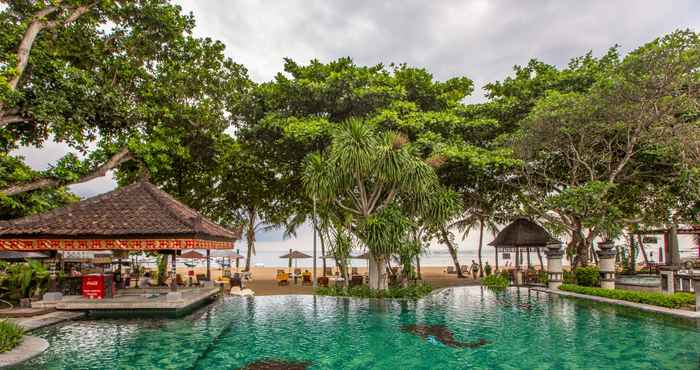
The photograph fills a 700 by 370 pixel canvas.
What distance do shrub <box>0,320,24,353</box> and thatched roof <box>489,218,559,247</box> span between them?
1001 inches

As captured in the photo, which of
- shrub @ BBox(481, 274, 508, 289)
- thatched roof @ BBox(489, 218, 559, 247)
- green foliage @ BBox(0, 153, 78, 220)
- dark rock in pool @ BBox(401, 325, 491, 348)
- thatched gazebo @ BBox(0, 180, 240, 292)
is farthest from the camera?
thatched roof @ BBox(489, 218, 559, 247)

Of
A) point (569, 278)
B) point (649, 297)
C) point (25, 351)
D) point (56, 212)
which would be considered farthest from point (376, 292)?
point (56, 212)

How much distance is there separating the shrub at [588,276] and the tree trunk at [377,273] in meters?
10.0

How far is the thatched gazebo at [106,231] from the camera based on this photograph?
615 inches

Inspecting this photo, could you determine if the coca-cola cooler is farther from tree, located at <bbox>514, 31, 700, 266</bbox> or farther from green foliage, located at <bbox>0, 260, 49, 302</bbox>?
tree, located at <bbox>514, 31, 700, 266</bbox>

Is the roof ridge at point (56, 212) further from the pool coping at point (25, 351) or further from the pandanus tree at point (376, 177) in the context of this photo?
the pandanus tree at point (376, 177)

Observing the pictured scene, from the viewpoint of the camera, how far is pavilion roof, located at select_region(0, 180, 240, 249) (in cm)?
1569

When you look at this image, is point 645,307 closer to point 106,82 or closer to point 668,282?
point 668,282

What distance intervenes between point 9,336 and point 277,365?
680 centimetres

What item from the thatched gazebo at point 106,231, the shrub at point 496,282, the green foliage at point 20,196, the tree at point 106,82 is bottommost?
the shrub at point 496,282

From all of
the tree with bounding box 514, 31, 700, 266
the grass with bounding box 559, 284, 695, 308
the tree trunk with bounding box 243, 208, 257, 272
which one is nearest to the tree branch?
the tree trunk with bounding box 243, 208, 257, 272

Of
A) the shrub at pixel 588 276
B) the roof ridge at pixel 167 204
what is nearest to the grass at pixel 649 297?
the shrub at pixel 588 276

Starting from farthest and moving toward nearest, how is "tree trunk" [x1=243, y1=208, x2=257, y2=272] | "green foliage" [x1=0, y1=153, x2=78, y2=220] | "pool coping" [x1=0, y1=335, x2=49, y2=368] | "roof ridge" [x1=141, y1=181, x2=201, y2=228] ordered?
1. "tree trunk" [x1=243, y1=208, x2=257, y2=272]
2. "green foliage" [x1=0, y1=153, x2=78, y2=220]
3. "roof ridge" [x1=141, y1=181, x2=201, y2=228]
4. "pool coping" [x1=0, y1=335, x2=49, y2=368]

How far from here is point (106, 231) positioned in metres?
15.8
